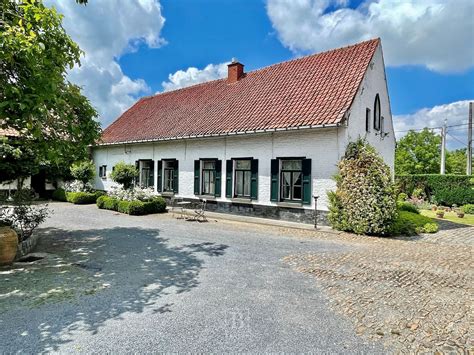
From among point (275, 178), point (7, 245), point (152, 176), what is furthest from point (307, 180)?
point (152, 176)

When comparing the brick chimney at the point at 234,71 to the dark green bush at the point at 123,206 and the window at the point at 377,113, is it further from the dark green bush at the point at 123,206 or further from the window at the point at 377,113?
the dark green bush at the point at 123,206

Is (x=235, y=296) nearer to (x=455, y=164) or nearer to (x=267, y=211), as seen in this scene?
(x=267, y=211)

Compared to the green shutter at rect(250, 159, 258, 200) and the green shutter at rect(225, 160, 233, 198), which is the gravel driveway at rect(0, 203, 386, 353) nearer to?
the green shutter at rect(250, 159, 258, 200)

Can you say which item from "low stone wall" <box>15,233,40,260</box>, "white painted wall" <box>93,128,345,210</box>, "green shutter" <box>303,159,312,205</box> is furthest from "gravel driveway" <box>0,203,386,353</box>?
"white painted wall" <box>93,128,345,210</box>

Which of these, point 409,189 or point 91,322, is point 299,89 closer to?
point 91,322

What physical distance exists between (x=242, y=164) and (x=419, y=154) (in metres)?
28.0

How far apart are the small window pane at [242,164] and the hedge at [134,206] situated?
13.7 ft

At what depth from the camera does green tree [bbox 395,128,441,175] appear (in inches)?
1276

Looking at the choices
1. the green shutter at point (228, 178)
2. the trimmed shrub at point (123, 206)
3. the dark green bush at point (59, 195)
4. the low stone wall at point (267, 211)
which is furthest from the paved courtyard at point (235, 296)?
the dark green bush at point (59, 195)

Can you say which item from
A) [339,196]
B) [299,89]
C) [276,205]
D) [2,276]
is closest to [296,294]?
[2,276]

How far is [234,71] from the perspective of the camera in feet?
55.8

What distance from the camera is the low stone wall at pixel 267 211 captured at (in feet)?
36.9

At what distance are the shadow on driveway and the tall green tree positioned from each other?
2.32 metres

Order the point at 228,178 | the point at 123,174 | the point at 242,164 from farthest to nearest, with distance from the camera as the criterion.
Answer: the point at 123,174 → the point at 228,178 → the point at 242,164
